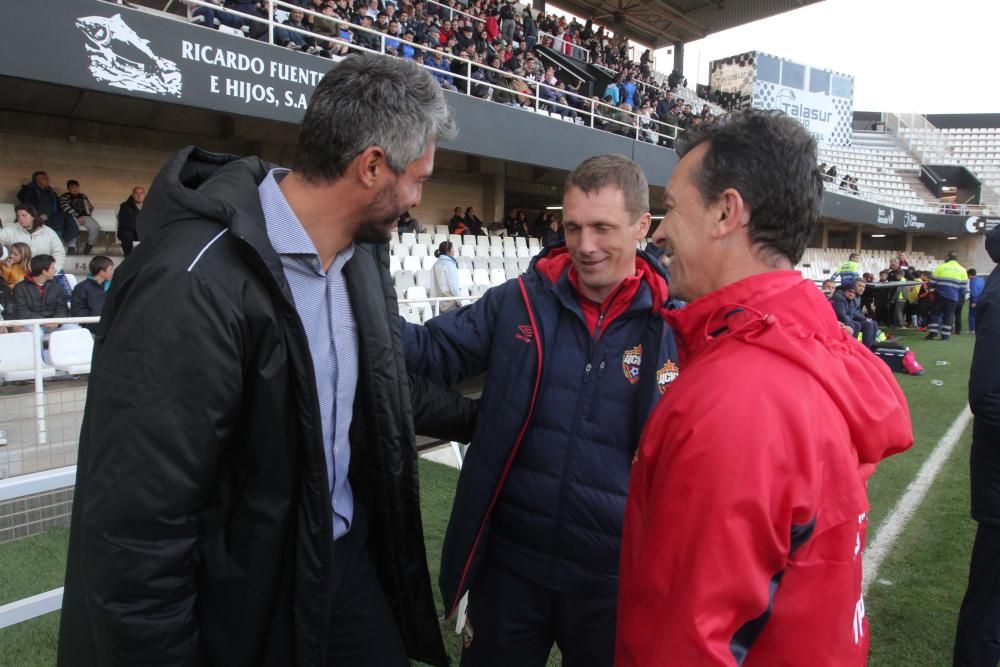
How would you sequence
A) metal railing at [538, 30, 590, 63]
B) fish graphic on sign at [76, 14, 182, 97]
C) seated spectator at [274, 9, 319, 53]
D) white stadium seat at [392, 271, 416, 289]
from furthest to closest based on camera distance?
1. metal railing at [538, 30, 590, 63]
2. white stadium seat at [392, 271, 416, 289]
3. seated spectator at [274, 9, 319, 53]
4. fish graphic on sign at [76, 14, 182, 97]

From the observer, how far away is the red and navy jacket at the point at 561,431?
65.2 inches

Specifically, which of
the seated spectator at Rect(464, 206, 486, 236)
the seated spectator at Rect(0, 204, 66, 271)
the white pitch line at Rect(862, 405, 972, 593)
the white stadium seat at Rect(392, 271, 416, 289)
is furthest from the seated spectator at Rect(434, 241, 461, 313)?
the white pitch line at Rect(862, 405, 972, 593)

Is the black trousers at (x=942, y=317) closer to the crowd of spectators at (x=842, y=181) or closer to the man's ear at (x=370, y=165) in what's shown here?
the crowd of spectators at (x=842, y=181)

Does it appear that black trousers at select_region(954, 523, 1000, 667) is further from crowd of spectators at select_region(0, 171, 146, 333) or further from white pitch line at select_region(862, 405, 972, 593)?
crowd of spectators at select_region(0, 171, 146, 333)

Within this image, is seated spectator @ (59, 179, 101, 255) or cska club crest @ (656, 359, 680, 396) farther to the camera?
seated spectator @ (59, 179, 101, 255)

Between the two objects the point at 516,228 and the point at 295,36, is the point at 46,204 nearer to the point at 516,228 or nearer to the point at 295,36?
the point at 295,36

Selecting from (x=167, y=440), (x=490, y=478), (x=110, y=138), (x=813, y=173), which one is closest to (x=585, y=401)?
(x=490, y=478)

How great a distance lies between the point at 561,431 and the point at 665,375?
0.96 ft

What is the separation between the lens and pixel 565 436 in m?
1.69

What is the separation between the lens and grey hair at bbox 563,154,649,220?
1835 mm

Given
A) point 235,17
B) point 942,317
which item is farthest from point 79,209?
point 942,317

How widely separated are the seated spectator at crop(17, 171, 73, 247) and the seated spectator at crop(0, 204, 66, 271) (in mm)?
1089

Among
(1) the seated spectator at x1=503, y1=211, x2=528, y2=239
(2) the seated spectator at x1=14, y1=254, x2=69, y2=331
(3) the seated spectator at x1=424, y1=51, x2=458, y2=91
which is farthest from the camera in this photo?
(1) the seated spectator at x1=503, y1=211, x2=528, y2=239

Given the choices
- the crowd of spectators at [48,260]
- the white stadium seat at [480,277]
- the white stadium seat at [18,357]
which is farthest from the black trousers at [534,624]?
the white stadium seat at [480,277]
